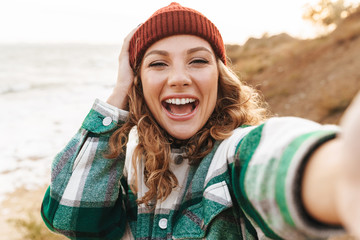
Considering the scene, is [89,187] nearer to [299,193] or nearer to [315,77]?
[299,193]

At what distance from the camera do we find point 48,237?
10.7ft

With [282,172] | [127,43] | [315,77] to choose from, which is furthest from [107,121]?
[315,77]

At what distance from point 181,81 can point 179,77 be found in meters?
0.02

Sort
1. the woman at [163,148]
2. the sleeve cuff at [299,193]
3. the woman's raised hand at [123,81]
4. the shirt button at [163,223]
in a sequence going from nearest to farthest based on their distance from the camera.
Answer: the sleeve cuff at [299,193]
the woman at [163,148]
the shirt button at [163,223]
the woman's raised hand at [123,81]

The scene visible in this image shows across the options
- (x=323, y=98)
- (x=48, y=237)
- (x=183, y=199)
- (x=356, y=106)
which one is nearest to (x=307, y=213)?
(x=356, y=106)

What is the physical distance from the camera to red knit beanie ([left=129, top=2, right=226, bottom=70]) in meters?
1.55

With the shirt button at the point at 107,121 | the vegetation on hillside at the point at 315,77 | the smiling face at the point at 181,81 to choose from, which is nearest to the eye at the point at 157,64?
the smiling face at the point at 181,81

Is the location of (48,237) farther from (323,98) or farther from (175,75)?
(323,98)

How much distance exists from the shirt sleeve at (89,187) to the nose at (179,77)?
34 centimetres

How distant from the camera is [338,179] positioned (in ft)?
1.77

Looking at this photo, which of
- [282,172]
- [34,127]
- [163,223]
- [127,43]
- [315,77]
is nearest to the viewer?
[282,172]

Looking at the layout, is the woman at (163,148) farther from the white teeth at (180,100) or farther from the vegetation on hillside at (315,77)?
the vegetation on hillside at (315,77)

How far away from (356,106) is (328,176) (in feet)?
0.55

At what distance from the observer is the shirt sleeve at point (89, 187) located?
145 cm
